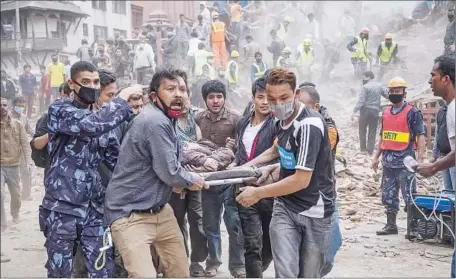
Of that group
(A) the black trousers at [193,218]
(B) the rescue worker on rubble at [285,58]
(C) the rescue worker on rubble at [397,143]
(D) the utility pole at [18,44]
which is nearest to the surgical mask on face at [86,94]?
(A) the black trousers at [193,218]

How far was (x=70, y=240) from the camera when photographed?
3.05 meters

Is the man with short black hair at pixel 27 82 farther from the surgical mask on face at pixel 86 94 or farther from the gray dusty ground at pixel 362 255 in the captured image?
the surgical mask on face at pixel 86 94

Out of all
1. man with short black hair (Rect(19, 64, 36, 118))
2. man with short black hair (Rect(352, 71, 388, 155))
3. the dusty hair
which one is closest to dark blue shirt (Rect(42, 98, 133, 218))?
the dusty hair

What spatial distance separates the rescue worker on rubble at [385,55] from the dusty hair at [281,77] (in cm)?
694

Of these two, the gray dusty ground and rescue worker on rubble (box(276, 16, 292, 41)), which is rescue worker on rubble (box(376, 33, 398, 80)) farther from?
rescue worker on rubble (box(276, 16, 292, 41))

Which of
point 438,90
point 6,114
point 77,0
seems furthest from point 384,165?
point 77,0

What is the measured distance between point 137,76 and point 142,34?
4.87 ft

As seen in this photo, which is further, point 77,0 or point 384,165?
point 77,0

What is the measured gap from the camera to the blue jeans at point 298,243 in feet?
9.40

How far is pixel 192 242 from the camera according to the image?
14.6 ft

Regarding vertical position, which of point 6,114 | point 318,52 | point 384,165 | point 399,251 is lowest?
point 399,251

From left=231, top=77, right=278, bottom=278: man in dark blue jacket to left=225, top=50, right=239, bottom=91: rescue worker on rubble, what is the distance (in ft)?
28.6

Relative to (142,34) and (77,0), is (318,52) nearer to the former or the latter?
(142,34)

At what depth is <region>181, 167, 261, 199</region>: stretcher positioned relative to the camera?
3.12 metres
